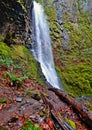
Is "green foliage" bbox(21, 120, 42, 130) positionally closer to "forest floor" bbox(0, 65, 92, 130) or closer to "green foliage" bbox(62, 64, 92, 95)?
"forest floor" bbox(0, 65, 92, 130)

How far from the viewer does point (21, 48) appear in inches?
490

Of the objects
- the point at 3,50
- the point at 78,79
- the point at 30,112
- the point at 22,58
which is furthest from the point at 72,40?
the point at 30,112

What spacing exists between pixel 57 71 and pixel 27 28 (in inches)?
182

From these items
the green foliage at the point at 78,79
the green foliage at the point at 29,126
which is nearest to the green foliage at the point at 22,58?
the green foliage at the point at 78,79

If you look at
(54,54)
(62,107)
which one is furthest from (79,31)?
(62,107)

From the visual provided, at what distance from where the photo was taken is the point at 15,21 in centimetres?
1212

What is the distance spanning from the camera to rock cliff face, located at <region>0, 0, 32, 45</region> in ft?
37.4

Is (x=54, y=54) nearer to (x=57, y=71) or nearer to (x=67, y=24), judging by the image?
(x=57, y=71)

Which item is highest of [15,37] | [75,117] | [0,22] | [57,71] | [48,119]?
[0,22]

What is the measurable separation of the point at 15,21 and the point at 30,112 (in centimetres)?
845

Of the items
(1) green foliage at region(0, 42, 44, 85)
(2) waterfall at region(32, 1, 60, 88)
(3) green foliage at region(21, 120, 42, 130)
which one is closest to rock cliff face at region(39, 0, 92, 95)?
(2) waterfall at region(32, 1, 60, 88)

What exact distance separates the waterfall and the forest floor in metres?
7.74

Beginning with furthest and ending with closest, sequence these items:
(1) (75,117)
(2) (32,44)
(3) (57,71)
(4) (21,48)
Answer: (3) (57,71) < (2) (32,44) < (4) (21,48) < (1) (75,117)

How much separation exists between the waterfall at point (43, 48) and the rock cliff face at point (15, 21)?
5.39 ft
